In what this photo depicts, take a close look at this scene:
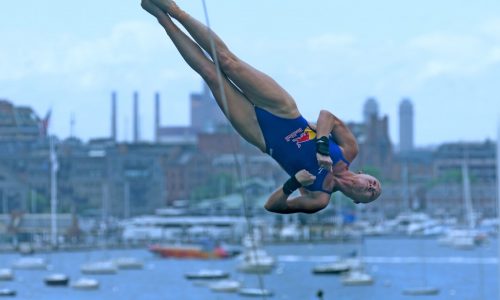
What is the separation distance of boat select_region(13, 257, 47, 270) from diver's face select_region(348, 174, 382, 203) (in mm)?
69354

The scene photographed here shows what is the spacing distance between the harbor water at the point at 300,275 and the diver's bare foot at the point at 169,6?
1553 inches

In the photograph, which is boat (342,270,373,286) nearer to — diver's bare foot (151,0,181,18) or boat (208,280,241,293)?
boat (208,280,241,293)

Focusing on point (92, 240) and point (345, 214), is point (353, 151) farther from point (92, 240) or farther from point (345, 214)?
point (345, 214)

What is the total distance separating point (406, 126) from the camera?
5635 inches

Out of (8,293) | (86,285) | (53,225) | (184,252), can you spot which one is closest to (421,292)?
(86,285)

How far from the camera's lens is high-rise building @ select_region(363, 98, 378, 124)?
112m

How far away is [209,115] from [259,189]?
112ft

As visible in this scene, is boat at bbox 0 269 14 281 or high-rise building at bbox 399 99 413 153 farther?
high-rise building at bbox 399 99 413 153

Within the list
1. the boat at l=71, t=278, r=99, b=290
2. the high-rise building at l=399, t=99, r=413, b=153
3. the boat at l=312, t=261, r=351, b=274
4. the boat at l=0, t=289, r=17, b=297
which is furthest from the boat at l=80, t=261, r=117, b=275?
the high-rise building at l=399, t=99, r=413, b=153

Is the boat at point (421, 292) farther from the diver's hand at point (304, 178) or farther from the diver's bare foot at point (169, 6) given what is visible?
the diver's bare foot at point (169, 6)

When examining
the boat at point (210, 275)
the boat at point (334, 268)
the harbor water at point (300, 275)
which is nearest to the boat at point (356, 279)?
the harbor water at point (300, 275)

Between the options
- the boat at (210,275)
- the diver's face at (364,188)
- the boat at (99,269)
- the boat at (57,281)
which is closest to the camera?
the diver's face at (364,188)

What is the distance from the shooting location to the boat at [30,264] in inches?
2948

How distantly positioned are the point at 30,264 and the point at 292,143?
70.8 metres
